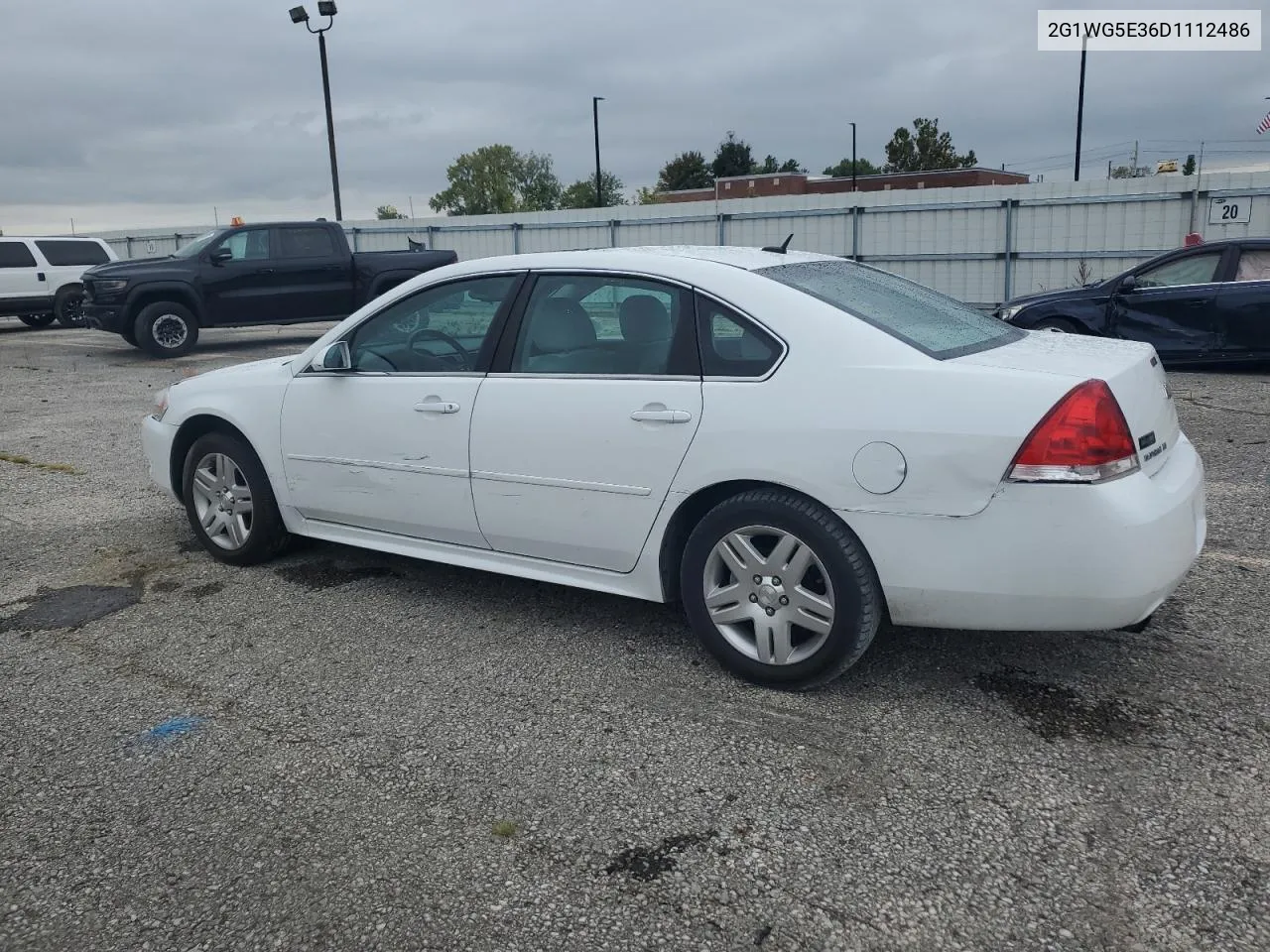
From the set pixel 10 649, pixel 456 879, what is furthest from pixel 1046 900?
pixel 10 649

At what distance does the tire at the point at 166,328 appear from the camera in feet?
52.0

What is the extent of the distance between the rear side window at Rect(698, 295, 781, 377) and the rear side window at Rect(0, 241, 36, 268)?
20517mm

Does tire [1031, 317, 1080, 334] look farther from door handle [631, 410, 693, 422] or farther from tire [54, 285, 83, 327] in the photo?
tire [54, 285, 83, 327]

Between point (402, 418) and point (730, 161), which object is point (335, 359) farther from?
point (730, 161)

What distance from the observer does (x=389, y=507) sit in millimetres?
4598

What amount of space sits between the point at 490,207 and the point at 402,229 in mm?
77552

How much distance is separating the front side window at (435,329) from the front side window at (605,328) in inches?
8.0

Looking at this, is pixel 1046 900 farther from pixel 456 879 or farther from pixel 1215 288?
pixel 1215 288

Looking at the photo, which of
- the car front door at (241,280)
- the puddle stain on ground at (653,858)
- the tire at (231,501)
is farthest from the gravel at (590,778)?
the car front door at (241,280)

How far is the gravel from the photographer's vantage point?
2.55 meters

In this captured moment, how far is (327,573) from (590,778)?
2.43 meters

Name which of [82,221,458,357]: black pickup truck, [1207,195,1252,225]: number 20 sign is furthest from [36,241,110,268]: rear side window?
[1207,195,1252,225]: number 20 sign

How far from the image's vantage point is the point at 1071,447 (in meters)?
3.20

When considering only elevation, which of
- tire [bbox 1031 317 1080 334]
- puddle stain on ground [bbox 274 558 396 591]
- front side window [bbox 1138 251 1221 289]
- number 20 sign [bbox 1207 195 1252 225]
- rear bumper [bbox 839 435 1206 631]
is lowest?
puddle stain on ground [bbox 274 558 396 591]
